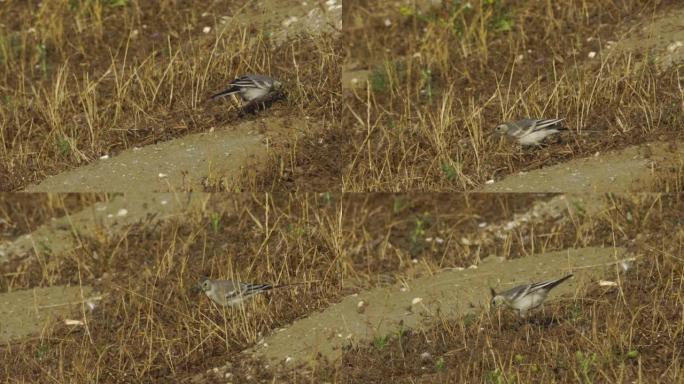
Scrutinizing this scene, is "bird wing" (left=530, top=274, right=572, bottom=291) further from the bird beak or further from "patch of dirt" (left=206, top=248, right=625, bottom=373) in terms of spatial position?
the bird beak

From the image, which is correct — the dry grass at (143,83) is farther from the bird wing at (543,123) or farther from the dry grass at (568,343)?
the dry grass at (568,343)

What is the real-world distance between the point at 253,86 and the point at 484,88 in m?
2.15

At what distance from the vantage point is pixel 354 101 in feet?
44.4

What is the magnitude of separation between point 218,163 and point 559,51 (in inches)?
128

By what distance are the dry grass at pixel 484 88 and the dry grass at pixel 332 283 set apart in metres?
0.72

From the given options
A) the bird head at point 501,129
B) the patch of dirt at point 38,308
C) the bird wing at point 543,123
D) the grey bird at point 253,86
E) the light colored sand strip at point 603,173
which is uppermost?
the grey bird at point 253,86

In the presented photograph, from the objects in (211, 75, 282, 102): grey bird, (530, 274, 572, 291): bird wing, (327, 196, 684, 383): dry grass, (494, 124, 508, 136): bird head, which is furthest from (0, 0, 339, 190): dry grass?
(530, 274, 572, 291): bird wing

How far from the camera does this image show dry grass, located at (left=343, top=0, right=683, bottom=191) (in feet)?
42.3

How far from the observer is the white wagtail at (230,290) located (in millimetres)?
12531

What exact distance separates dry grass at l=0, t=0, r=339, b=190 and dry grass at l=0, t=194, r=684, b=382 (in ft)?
3.25

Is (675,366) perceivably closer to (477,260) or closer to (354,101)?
(477,260)

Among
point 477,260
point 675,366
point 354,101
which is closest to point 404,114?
point 354,101

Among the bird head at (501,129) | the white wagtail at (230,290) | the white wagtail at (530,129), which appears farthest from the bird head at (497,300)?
the white wagtail at (230,290)

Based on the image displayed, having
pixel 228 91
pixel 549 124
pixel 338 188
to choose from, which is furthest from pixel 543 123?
pixel 228 91
